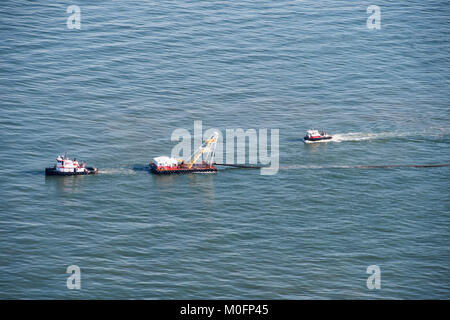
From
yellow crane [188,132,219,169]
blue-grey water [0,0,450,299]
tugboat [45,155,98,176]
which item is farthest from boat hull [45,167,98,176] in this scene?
yellow crane [188,132,219,169]

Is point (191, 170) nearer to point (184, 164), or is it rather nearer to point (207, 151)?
point (184, 164)

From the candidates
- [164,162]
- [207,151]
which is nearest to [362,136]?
[207,151]

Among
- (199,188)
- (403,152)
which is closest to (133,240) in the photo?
(199,188)

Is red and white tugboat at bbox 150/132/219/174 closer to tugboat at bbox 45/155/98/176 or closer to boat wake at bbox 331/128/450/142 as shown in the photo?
tugboat at bbox 45/155/98/176

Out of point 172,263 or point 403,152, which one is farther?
point 403,152

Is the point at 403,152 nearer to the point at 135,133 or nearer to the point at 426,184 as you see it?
the point at 426,184

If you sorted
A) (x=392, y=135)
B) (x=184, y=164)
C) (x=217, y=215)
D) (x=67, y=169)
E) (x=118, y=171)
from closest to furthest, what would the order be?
(x=217, y=215)
(x=67, y=169)
(x=118, y=171)
(x=184, y=164)
(x=392, y=135)

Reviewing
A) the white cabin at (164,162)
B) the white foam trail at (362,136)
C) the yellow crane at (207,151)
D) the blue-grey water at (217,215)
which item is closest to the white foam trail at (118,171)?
the blue-grey water at (217,215)

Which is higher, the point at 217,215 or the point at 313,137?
the point at 313,137
